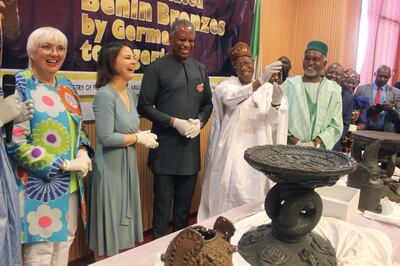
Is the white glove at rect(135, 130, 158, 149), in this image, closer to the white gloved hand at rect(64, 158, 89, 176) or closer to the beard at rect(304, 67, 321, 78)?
the white gloved hand at rect(64, 158, 89, 176)

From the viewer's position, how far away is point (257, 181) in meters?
2.20

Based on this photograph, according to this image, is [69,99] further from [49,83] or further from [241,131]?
[241,131]

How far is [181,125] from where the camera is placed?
6.64 ft

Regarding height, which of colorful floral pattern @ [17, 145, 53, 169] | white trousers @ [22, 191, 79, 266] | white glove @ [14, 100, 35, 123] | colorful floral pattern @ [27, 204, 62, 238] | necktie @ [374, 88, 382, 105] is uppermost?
necktie @ [374, 88, 382, 105]

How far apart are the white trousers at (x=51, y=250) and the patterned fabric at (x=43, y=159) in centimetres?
5

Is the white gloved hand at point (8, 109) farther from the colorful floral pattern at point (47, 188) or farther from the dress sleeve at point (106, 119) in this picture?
the dress sleeve at point (106, 119)

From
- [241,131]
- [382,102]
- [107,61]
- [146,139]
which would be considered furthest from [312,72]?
[382,102]

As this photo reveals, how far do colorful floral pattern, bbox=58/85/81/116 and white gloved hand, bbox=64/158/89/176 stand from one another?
0.23m

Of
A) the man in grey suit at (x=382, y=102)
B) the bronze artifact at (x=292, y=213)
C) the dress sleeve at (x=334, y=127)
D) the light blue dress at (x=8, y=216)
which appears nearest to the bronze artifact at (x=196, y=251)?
the bronze artifact at (x=292, y=213)

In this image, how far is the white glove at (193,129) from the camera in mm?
2055

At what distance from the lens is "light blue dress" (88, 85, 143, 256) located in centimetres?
177

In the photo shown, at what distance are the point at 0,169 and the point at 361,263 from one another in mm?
1275

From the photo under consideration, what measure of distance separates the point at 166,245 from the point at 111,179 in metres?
0.69

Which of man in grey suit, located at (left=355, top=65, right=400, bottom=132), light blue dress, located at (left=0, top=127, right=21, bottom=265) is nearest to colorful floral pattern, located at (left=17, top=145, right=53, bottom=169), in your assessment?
light blue dress, located at (left=0, top=127, right=21, bottom=265)
